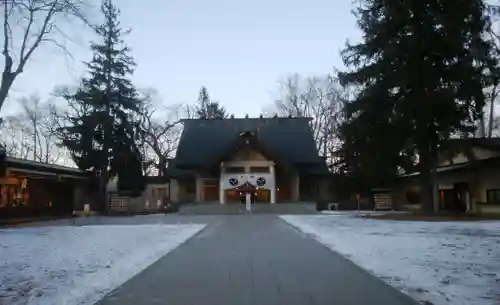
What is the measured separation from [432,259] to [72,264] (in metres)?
7.39

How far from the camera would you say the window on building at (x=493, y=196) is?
31841 millimetres

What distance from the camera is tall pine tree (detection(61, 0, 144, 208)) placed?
1891 inches

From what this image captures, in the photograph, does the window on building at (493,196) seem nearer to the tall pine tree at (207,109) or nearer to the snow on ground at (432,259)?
the snow on ground at (432,259)

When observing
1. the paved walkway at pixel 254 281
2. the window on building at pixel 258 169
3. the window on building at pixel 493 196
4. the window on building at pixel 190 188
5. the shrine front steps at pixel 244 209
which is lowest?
the paved walkway at pixel 254 281

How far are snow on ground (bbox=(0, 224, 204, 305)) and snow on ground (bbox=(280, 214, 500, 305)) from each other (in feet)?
14.9

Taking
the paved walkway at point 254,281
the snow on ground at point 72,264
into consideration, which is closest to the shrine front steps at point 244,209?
the snow on ground at point 72,264

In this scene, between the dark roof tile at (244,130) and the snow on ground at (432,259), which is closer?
the snow on ground at (432,259)

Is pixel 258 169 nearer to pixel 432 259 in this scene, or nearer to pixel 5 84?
pixel 5 84

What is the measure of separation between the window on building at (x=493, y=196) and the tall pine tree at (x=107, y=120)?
94.7 ft

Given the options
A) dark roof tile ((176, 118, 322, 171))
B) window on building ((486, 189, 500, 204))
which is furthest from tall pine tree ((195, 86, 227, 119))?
window on building ((486, 189, 500, 204))

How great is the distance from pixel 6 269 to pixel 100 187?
37642mm

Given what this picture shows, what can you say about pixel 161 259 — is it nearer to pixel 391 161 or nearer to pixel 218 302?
pixel 218 302

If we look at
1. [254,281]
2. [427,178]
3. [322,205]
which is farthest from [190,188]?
[254,281]

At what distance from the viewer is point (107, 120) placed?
48156 mm
